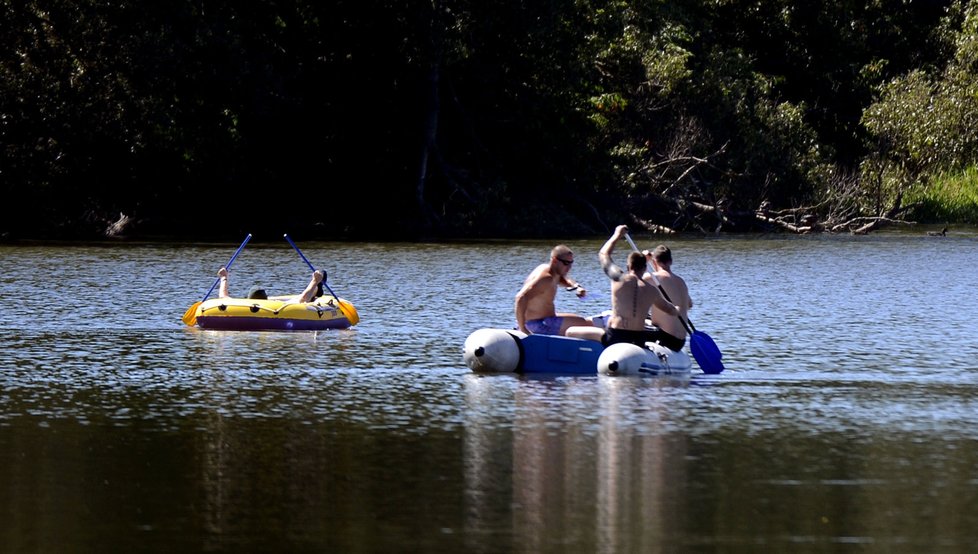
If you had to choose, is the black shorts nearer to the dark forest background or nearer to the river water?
the river water

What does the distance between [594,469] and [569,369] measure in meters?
5.18

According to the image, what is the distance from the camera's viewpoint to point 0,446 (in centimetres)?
1087

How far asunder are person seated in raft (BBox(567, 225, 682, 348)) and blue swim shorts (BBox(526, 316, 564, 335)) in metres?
0.64

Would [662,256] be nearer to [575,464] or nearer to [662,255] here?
[662,255]

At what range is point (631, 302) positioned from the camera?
592 inches

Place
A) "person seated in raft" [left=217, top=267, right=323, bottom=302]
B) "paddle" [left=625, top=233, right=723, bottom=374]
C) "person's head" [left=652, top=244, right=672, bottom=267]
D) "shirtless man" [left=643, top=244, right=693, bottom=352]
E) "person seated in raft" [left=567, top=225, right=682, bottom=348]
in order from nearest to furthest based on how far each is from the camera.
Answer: "person seated in raft" [left=567, top=225, right=682, bottom=348]
"paddle" [left=625, top=233, right=723, bottom=374]
"shirtless man" [left=643, top=244, right=693, bottom=352]
"person's head" [left=652, top=244, right=672, bottom=267]
"person seated in raft" [left=217, top=267, right=323, bottom=302]

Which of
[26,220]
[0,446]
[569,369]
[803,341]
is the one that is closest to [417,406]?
[569,369]

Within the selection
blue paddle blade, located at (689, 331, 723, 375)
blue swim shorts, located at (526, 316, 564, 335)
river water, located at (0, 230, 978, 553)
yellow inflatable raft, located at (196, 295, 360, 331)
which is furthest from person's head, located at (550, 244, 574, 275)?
yellow inflatable raft, located at (196, 295, 360, 331)

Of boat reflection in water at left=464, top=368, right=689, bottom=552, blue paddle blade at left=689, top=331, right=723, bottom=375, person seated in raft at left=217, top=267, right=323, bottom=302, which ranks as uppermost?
person seated in raft at left=217, top=267, right=323, bottom=302

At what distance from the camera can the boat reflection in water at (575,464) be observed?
328 inches

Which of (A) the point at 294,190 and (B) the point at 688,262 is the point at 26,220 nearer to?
(A) the point at 294,190

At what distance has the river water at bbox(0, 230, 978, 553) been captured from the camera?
329 inches

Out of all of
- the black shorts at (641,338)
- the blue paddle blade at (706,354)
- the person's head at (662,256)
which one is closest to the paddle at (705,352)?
the blue paddle blade at (706,354)

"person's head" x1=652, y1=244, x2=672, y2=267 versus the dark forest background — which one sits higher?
the dark forest background
